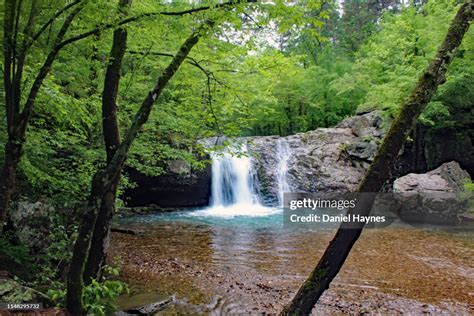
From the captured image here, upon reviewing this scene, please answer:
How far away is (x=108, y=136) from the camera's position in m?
4.02

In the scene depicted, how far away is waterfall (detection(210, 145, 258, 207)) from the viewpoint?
17328mm

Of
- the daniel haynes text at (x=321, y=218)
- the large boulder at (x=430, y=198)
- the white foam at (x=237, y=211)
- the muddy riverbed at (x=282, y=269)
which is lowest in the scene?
the muddy riverbed at (x=282, y=269)

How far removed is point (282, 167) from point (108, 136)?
14.5 meters

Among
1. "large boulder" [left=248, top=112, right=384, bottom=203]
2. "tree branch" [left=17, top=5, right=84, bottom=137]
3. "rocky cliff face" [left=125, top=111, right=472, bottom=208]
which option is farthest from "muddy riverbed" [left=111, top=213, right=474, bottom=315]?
"large boulder" [left=248, top=112, right=384, bottom=203]

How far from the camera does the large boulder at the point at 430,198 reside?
12.7 meters

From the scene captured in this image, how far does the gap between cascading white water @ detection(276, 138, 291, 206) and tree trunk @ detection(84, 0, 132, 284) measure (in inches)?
544

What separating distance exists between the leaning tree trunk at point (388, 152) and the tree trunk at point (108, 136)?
2.25 m

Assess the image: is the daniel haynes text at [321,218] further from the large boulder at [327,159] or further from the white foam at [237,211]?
the large boulder at [327,159]

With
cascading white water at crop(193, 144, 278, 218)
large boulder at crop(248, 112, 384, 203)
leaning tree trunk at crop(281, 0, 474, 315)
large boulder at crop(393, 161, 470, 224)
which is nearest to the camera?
leaning tree trunk at crop(281, 0, 474, 315)

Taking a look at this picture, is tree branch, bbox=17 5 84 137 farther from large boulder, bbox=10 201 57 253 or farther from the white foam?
the white foam

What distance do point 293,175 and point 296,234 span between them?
6.90m

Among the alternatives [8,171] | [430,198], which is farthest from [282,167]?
[8,171]

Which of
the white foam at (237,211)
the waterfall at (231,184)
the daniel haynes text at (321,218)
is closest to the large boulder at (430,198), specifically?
the daniel haynes text at (321,218)

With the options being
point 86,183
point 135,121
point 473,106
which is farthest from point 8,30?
point 473,106
